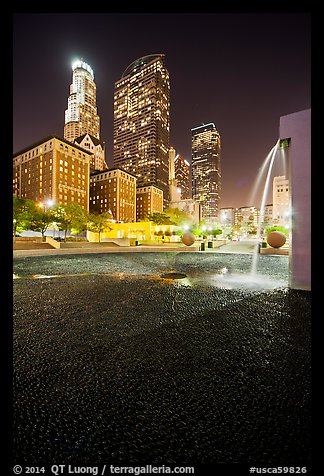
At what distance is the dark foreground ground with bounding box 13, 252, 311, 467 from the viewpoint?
1.65 m

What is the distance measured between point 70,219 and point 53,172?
46.8 m

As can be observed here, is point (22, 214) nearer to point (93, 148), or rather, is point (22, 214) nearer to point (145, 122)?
point (93, 148)

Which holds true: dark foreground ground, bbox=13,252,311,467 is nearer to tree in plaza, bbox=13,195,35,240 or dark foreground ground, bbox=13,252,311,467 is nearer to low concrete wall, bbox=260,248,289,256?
low concrete wall, bbox=260,248,289,256

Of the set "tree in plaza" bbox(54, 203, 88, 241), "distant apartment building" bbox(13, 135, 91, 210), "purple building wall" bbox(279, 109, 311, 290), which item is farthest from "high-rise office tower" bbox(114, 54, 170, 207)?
"purple building wall" bbox(279, 109, 311, 290)

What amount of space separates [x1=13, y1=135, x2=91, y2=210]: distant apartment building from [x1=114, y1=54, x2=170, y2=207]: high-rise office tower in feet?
193

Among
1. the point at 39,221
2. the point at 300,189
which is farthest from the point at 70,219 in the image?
the point at 300,189

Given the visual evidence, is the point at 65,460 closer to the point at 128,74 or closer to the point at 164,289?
the point at 164,289

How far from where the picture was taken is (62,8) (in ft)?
7.03

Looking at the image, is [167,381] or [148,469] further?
[167,381]

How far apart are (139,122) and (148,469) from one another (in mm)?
180495

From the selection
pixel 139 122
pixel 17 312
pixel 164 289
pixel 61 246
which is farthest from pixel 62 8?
pixel 139 122

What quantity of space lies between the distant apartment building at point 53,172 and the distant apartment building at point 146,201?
39.3 meters

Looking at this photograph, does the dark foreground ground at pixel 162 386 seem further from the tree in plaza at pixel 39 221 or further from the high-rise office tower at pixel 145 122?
the high-rise office tower at pixel 145 122

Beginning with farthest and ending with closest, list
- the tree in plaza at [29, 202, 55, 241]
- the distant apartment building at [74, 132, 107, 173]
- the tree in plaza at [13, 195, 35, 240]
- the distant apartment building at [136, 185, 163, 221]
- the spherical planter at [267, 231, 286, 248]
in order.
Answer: the distant apartment building at [74, 132, 107, 173] < the distant apartment building at [136, 185, 163, 221] < the tree in plaza at [29, 202, 55, 241] < the tree in plaza at [13, 195, 35, 240] < the spherical planter at [267, 231, 286, 248]
